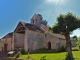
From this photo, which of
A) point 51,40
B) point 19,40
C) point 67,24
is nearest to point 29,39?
point 19,40

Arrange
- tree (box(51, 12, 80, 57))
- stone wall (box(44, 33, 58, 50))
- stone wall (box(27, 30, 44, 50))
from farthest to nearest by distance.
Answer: stone wall (box(44, 33, 58, 50)) < stone wall (box(27, 30, 44, 50)) < tree (box(51, 12, 80, 57))

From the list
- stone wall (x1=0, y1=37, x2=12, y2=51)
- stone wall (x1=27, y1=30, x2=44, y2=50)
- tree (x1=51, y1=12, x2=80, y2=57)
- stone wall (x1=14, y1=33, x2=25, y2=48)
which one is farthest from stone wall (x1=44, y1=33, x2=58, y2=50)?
tree (x1=51, y1=12, x2=80, y2=57)

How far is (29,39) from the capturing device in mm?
48500

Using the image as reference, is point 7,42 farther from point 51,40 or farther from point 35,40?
point 51,40

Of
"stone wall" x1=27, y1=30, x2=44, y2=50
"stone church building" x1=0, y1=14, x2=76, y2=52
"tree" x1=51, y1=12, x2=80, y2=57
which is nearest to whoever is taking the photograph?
"tree" x1=51, y1=12, x2=80, y2=57

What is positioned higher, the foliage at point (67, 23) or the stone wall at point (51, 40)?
the foliage at point (67, 23)

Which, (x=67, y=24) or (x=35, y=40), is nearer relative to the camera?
(x=67, y=24)

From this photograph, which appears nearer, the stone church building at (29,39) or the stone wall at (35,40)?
the stone church building at (29,39)

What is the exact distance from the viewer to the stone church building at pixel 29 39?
48.4m

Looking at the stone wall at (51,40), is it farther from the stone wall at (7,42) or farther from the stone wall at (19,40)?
the stone wall at (7,42)

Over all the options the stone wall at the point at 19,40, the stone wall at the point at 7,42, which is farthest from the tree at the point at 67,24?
the stone wall at the point at 7,42

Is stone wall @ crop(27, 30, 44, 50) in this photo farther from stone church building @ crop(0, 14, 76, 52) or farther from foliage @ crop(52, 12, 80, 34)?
foliage @ crop(52, 12, 80, 34)

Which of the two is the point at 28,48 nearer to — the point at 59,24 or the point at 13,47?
the point at 13,47

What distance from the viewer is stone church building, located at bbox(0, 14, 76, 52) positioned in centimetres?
4844
